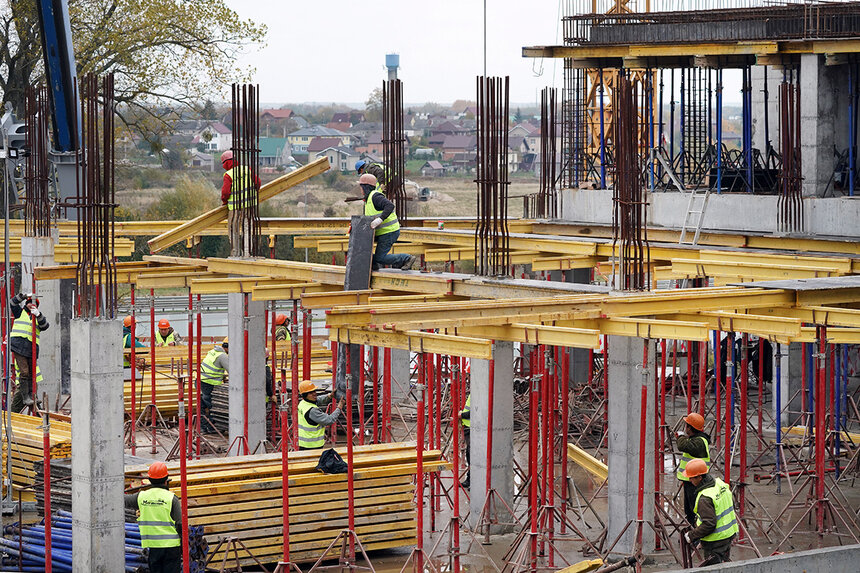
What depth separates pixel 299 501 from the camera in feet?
53.6

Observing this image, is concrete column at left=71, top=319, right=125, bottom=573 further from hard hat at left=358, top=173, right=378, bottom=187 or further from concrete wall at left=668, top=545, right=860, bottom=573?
concrete wall at left=668, top=545, right=860, bottom=573

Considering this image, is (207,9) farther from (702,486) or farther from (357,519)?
(702,486)

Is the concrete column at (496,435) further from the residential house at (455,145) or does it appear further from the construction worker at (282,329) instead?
the residential house at (455,145)

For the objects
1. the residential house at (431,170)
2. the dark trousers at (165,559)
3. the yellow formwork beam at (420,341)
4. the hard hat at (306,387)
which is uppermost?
the residential house at (431,170)

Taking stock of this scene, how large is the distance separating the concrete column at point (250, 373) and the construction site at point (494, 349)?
0.07 meters

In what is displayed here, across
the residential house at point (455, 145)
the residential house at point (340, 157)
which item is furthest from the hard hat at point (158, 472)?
the residential house at point (455, 145)

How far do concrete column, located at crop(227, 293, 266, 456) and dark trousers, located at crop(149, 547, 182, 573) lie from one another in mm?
6284

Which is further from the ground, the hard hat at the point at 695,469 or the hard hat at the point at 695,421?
the hard hat at the point at 695,421

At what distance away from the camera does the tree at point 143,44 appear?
136ft

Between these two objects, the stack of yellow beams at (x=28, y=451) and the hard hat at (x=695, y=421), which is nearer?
the hard hat at (x=695, y=421)

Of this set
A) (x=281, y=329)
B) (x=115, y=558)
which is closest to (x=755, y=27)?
(x=281, y=329)

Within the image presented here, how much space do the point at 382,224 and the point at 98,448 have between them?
19.0ft

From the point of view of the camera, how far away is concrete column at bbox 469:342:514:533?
57.9 feet

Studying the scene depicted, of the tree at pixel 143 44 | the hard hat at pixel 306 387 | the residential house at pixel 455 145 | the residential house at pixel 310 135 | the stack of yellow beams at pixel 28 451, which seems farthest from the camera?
the residential house at pixel 455 145
